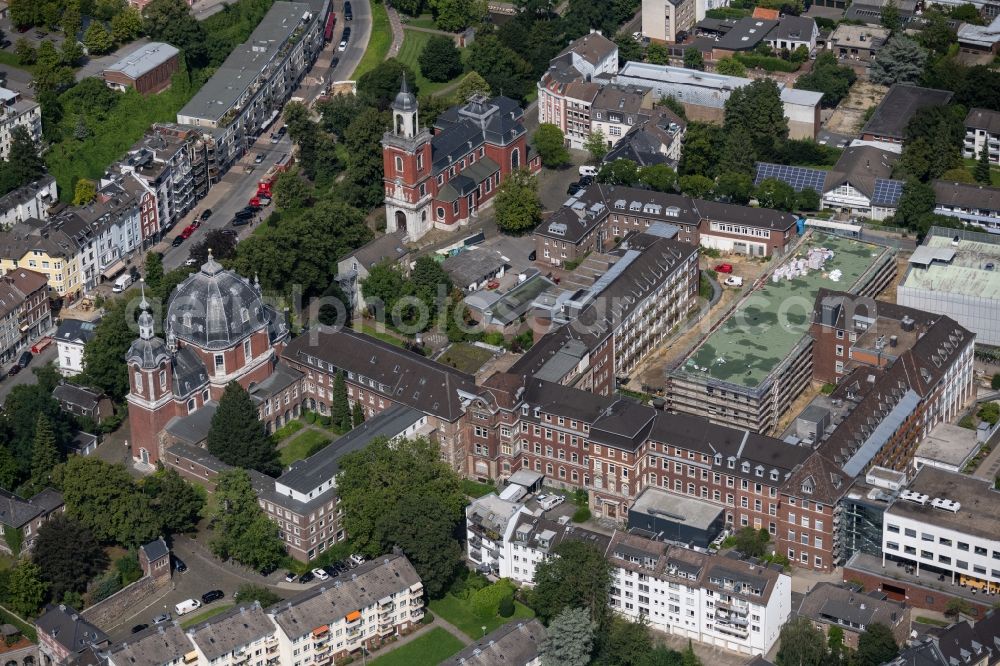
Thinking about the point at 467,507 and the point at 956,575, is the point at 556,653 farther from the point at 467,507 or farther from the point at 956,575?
the point at 956,575

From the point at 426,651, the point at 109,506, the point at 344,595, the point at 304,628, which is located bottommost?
the point at 426,651

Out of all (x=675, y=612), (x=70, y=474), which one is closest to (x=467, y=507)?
(x=675, y=612)

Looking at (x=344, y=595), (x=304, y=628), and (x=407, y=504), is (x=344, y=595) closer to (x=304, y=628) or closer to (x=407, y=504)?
(x=304, y=628)

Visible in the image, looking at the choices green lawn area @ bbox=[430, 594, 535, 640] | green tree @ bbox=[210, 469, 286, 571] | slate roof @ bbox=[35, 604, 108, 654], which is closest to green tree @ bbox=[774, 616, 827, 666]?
green lawn area @ bbox=[430, 594, 535, 640]

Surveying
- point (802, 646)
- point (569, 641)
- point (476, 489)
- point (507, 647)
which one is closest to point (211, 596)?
point (476, 489)

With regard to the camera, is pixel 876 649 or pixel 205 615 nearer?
pixel 876 649

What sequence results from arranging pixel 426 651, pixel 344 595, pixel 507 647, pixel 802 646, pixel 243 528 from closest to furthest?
pixel 802 646 → pixel 507 647 → pixel 344 595 → pixel 426 651 → pixel 243 528
